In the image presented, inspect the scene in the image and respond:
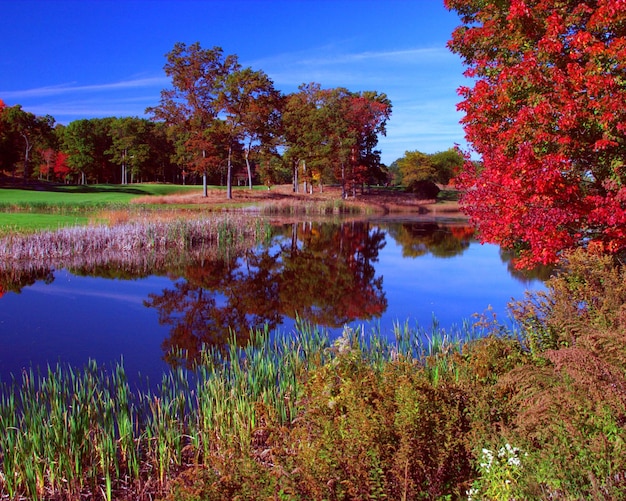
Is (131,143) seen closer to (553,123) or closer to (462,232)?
(462,232)

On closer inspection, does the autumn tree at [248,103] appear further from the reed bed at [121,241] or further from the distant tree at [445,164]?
the distant tree at [445,164]

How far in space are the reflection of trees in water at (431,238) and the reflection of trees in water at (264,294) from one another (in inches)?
118

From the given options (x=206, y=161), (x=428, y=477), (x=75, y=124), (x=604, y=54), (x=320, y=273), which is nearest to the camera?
(x=428, y=477)

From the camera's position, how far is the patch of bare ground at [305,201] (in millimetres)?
49125

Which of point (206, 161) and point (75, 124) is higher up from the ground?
point (75, 124)

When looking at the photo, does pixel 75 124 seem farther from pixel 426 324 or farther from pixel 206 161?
pixel 426 324

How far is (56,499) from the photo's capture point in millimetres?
4941

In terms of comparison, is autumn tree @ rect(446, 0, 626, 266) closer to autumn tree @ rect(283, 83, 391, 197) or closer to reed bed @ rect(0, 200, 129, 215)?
reed bed @ rect(0, 200, 129, 215)

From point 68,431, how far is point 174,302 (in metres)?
8.43

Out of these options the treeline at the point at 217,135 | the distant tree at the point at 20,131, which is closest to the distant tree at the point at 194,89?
the treeline at the point at 217,135

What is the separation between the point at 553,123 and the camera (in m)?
8.27

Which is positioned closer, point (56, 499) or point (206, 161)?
point (56, 499)

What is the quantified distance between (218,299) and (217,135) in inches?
1605

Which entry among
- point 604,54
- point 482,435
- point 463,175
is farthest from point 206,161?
point 482,435
